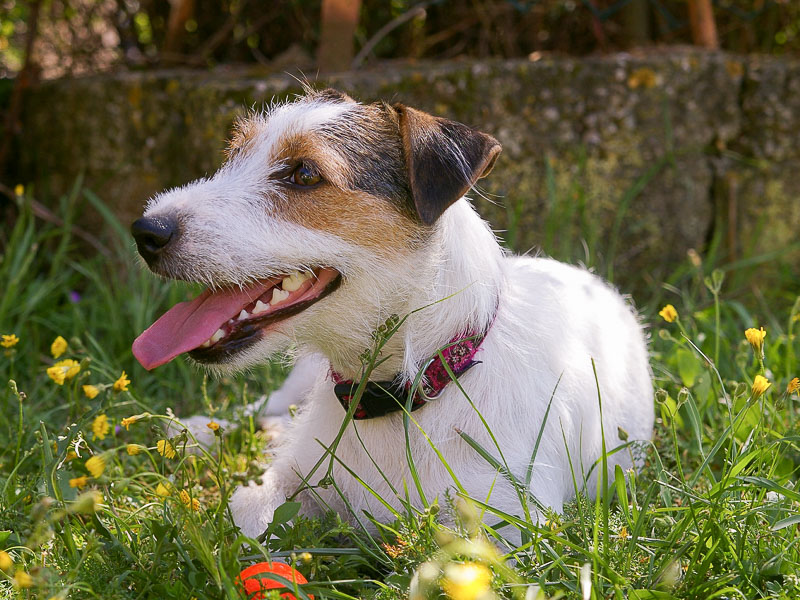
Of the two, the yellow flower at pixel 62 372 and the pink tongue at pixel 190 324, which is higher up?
the pink tongue at pixel 190 324

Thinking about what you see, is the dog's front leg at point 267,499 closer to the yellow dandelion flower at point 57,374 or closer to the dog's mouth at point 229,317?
the dog's mouth at point 229,317

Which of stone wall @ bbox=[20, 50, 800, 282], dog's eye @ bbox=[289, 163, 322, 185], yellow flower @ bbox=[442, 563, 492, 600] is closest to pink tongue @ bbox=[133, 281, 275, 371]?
dog's eye @ bbox=[289, 163, 322, 185]

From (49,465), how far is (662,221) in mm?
3823

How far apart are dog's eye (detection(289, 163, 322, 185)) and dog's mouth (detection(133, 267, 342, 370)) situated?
0.90 feet

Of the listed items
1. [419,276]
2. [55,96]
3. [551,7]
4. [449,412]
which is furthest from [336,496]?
[551,7]

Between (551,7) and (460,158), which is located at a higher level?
(551,7)

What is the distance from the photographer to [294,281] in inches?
94.8

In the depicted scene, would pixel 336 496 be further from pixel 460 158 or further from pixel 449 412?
pixel 460 158

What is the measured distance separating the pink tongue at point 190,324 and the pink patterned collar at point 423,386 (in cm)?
40

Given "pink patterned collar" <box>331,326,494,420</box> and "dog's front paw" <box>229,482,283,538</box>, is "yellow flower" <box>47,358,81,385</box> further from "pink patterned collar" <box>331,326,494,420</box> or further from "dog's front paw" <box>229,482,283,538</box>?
"pink patterned collar" <box>331,326,494,420</box>

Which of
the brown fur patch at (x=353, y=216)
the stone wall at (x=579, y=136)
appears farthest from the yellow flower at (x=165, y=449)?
the stone wall at (x=579, y=136)

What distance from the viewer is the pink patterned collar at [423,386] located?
2.37 metres

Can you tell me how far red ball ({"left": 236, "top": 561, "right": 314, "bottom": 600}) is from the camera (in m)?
1.82

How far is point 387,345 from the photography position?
2.43 m
